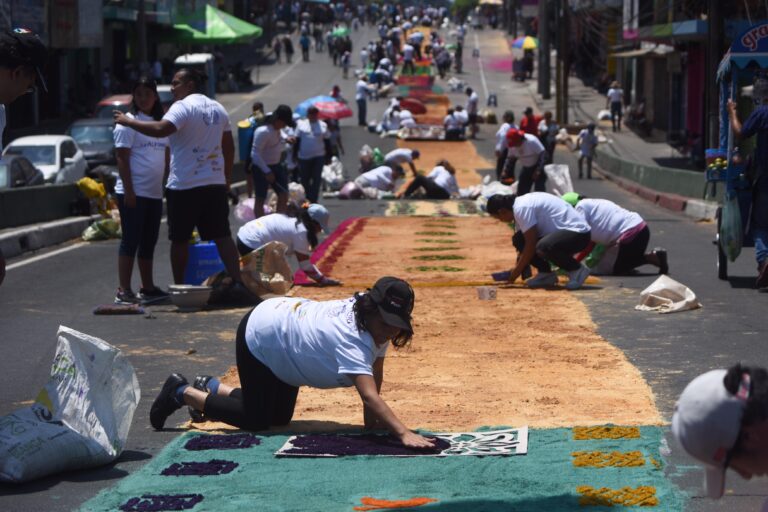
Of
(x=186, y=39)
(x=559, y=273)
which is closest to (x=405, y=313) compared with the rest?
(x=559, y=273)

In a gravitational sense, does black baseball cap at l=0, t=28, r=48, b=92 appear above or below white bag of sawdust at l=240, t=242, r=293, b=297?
above

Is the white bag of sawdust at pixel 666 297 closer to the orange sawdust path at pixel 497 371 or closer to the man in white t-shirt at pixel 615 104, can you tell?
the orange sawdust path at pixel 497 371

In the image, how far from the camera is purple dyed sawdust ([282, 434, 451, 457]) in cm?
686

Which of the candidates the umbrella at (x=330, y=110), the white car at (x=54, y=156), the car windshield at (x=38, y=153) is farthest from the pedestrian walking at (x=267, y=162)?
the umbrella at (x=330, y=110)

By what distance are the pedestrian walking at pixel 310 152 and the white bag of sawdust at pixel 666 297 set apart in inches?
438

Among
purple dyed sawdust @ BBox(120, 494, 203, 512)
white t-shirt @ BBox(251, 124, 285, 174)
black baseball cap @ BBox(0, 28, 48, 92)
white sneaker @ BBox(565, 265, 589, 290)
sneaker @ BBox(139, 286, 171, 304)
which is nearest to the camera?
purple dyed sawdust @ BBox(120, 494, 203, 512)

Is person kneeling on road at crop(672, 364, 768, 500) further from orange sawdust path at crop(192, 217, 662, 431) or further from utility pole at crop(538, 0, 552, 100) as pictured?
utility pole at crop(538, 0, 552, 100)

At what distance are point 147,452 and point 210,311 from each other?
5261mm

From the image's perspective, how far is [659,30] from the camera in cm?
3953

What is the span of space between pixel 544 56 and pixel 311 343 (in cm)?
5893

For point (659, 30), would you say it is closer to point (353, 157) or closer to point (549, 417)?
point (353, 157)

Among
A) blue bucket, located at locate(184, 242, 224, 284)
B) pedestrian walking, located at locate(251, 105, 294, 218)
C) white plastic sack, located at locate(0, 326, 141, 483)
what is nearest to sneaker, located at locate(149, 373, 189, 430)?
white plastic sack, located at locate(0, 326, 141, 483)

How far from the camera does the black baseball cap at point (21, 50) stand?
6.70 metres

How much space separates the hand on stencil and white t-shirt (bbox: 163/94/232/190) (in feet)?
19.4
